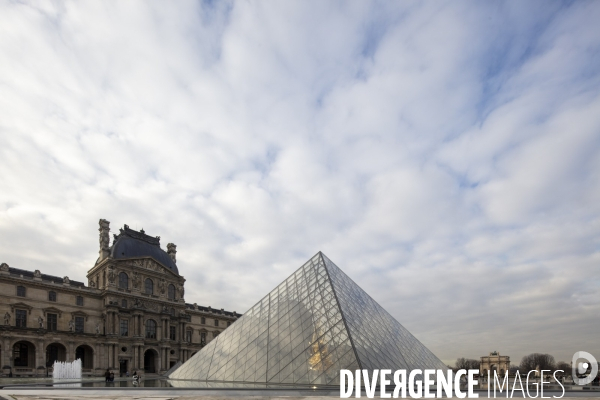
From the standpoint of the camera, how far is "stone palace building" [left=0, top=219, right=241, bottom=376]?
41.4 metres

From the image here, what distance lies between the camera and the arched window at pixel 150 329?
53.5 metres

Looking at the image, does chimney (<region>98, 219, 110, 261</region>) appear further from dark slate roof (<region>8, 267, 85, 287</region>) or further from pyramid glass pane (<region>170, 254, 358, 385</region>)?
pyramid glass pane (<region>170, 254, 358, 385</region>)

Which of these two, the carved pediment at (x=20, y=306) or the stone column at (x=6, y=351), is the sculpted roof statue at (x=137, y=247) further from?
the stone column at (x=6, y=351)

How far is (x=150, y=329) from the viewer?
5400cm

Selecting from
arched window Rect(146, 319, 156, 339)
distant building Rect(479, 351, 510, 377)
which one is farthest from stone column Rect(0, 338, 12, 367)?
distant building Rect(479, 351, 510, 377)

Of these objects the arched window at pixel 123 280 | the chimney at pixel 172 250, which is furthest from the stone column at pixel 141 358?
the chimney at pixel 172 250

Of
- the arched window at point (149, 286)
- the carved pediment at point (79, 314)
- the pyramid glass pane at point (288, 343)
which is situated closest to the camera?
the pyramid glass pane at point (288, 343)

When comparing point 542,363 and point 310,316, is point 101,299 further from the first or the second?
point 542,363

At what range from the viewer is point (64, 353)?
4406cm

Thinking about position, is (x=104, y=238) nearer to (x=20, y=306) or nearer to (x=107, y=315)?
(x=107, y=315)

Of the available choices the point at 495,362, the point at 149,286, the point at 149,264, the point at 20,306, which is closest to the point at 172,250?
the point at 149,264

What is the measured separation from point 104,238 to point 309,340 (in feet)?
149

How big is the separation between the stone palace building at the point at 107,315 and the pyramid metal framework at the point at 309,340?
2816 cm

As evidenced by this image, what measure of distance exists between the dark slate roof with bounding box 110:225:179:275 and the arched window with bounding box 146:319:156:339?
816cm
